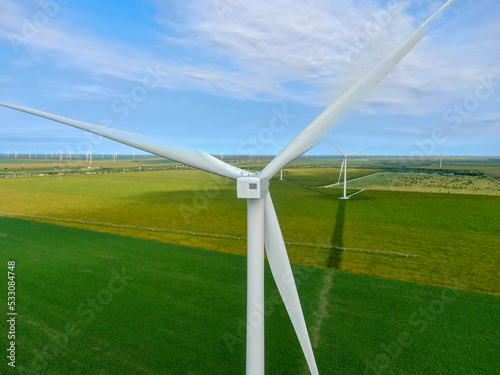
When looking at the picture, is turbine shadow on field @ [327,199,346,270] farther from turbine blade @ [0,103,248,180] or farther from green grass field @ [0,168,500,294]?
turbine blade @ [0,103,248,180]

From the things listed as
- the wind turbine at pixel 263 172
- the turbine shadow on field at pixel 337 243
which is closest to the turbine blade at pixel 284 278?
the wind turbine at pixel 263 172

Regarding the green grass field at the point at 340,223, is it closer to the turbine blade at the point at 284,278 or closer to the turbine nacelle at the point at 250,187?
the turbine blade at the point at 284,278

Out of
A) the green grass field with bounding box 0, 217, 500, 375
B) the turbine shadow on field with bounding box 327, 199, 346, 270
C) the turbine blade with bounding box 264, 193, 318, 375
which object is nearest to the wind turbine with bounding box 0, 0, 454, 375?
the turbine blade with bounding box 264, 193, 318, 375

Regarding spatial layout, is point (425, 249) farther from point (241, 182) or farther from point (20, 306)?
point (20, 306)

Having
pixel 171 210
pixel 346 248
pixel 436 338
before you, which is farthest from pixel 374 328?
pixel 171 210

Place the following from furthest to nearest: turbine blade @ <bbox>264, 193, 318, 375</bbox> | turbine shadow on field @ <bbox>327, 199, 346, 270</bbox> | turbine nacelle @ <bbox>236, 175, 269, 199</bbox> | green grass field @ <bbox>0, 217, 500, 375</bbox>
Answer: turbine shadow on field @ <bbox>327, 199, 346, 270</bbox>, green grass field @ <bbox>0, 217, 500, 375</bbox>, turbine blade @ <bbox>264, 193, 318, 375</bbox>, turbine nacelle @ <bbox>236, 175, 269, 199</bbox>
